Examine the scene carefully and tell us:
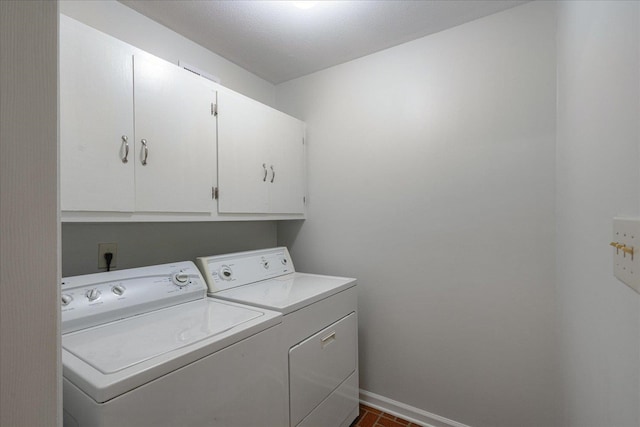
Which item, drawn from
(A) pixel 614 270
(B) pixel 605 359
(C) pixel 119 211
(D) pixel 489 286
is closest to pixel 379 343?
(D) pixel 489 286

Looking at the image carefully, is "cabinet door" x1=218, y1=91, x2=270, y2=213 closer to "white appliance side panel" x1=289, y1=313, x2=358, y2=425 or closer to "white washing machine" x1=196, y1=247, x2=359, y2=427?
"white washing machine" x1=196, y1=247, x2=359, y2=427

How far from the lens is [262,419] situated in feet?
3.84

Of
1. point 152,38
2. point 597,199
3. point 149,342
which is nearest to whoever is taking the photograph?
point 597,199

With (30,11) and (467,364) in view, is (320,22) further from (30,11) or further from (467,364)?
(467,364)

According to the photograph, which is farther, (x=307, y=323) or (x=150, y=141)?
(x=307, y=323)

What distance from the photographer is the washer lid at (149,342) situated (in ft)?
2.60

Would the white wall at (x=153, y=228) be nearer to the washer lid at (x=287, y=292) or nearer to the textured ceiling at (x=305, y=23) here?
the textured ceiling at (x=305, y=23)

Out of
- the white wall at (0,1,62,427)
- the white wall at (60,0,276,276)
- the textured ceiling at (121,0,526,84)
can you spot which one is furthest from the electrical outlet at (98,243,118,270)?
the textured ceiling at (121,0,526,84)

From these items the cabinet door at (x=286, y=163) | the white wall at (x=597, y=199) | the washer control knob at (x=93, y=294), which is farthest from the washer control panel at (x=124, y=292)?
the white wall at (x=597, y=199)

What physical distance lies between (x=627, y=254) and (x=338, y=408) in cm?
162

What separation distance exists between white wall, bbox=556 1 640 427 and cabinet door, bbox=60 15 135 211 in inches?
65.2

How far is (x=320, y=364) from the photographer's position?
156 cm

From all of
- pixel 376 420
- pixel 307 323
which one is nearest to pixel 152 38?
pixel 307 323

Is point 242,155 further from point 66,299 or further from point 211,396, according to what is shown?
point 211,396
